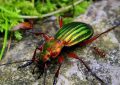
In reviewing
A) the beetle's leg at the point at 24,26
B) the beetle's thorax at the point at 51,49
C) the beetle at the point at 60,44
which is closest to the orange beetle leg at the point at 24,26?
the beetle's leg at the point at 24,26

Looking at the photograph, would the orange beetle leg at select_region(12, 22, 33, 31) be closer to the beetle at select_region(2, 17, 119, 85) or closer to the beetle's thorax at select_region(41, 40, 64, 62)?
the beetle at select_region(2, 17, 119, 85)

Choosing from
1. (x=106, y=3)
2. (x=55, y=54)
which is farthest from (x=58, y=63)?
(x=106, y=3)

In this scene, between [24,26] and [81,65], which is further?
[24,26]

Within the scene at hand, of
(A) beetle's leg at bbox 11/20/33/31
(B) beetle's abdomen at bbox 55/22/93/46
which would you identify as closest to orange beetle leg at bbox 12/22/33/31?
(A) beetle's leg at bbox 11/20/33/31

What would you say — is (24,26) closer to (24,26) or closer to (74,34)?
(24,26)

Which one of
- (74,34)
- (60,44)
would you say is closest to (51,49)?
(60,44)

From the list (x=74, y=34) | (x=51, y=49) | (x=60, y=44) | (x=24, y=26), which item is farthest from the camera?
(x=24, y=26)

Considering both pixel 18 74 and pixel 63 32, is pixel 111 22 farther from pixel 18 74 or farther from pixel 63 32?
pixel 18 74

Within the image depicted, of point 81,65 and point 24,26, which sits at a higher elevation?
point 24,26
